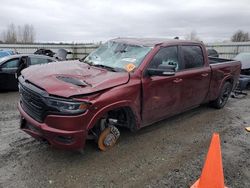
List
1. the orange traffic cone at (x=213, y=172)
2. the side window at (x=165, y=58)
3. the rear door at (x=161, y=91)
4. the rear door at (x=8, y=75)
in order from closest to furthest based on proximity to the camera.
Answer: the orange traffic cone at (x=213, y=172) < the rear door at (x=161, y=91) < the side window at (x=165, y=58) < the rear door at (x=8, y=75)

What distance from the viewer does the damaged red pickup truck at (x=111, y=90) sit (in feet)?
12.2

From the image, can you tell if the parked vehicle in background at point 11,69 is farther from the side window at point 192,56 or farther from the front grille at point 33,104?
the side window at point 192,56

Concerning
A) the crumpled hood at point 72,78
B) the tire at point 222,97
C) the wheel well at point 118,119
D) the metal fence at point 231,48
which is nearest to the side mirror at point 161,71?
the crumpled hood at point 72,78

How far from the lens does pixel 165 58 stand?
17.2 ft

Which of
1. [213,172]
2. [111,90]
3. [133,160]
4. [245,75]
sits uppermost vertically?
[111,90]

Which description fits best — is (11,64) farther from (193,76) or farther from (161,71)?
(161,71)

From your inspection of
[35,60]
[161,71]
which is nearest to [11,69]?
[35,60]

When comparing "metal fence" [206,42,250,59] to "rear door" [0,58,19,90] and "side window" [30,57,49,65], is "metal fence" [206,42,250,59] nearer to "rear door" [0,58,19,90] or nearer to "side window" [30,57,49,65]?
"side window" [30,57,49,65]

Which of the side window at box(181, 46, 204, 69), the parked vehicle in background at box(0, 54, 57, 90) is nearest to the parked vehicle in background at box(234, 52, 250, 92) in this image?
the side window at box(181, 46, 204, 69)

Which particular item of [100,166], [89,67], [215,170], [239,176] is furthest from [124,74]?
[239,176]

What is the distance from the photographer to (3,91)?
9.54 meters

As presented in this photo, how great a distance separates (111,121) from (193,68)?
2471 mm

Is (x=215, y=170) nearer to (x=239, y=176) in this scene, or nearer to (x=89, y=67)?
(x=239, y=176)

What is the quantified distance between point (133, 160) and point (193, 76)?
2.44 metres
